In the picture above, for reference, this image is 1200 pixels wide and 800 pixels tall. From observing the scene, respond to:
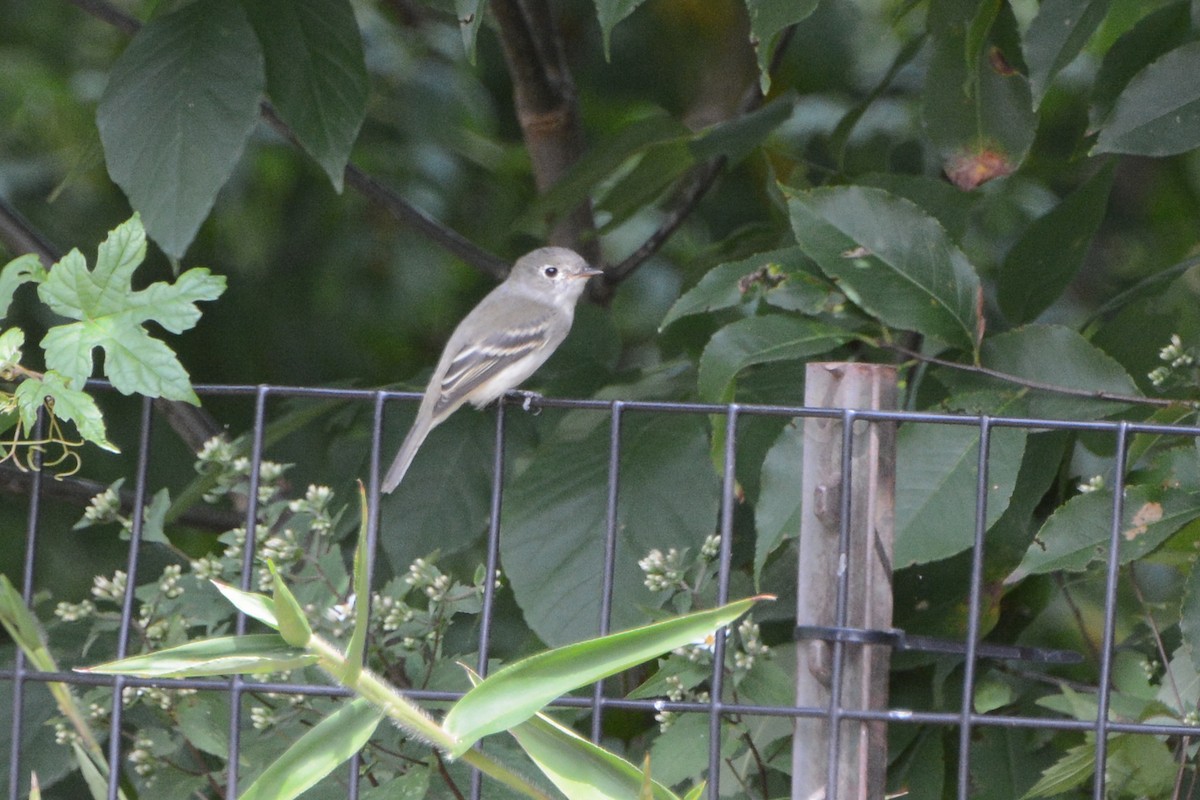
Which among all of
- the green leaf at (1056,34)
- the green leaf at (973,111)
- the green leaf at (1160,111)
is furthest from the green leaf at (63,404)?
the green leaf at (973,111)

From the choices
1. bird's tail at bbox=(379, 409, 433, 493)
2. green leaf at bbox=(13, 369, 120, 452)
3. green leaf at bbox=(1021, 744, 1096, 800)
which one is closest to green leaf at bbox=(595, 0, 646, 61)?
green leaf at bbox=(13, 369, 120, 452)

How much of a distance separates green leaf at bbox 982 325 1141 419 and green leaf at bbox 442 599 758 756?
138 centimetres

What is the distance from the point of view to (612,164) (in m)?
3.29

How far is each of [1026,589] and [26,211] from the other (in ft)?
10.6

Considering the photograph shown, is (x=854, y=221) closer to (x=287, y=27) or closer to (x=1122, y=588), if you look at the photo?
(x=287, y=27)

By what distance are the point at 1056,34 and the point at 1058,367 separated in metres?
0.58

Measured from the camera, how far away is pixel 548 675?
1.24m

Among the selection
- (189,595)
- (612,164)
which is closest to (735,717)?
(189,595)

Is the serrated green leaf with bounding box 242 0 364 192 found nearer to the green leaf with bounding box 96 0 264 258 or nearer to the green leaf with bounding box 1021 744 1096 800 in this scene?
the green leaf with bounding box 96 0 264 258

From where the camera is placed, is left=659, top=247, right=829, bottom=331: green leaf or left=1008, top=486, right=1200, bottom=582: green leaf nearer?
left=1008, top=486, right=1200, bottom=582: green leaf

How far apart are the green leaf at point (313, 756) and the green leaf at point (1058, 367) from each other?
5.10 ft

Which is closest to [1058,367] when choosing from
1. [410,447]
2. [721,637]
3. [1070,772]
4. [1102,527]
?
[1102,527]

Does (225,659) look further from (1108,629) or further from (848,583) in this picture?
(1108,629)

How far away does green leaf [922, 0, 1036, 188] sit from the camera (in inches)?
115
